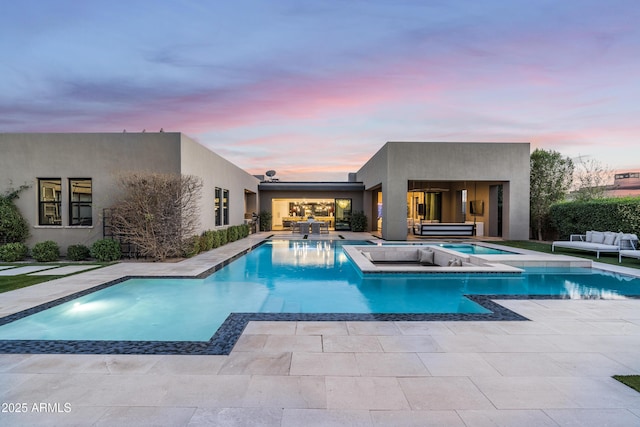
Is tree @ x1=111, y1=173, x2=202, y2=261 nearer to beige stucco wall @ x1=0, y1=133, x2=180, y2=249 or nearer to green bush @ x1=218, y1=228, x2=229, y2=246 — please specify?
beige stucco wall @ x1=0, y1=133, x2=180, y2=249

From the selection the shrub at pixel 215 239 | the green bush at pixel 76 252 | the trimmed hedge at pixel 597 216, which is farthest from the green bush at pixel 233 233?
the trimmed hedge at pixel 597 216

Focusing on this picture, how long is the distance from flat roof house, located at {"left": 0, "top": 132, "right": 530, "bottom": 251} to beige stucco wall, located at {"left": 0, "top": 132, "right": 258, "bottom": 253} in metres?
0.03

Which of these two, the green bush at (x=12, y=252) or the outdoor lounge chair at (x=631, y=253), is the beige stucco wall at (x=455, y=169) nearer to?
the outdoor lounge chair at (x=631, y=253)

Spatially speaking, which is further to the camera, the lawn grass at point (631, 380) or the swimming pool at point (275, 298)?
the swimming pool at point (275, 298)

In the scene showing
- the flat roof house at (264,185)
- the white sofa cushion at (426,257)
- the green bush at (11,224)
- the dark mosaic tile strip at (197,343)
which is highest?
the flat roof house at (264,185)

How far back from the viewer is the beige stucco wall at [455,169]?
16.1 meters

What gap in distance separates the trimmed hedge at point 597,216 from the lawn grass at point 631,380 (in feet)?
41.2

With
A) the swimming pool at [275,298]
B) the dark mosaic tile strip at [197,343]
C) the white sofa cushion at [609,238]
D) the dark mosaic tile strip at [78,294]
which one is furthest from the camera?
the white sofa cushion at [609,238]

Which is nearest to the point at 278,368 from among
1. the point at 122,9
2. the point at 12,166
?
the point at 122,9

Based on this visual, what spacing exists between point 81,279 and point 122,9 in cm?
665

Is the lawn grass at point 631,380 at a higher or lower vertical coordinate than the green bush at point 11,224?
lower

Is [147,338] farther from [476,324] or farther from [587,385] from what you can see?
[587,385]

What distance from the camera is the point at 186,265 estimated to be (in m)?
8.84

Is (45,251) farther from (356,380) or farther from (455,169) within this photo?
(455,169)
